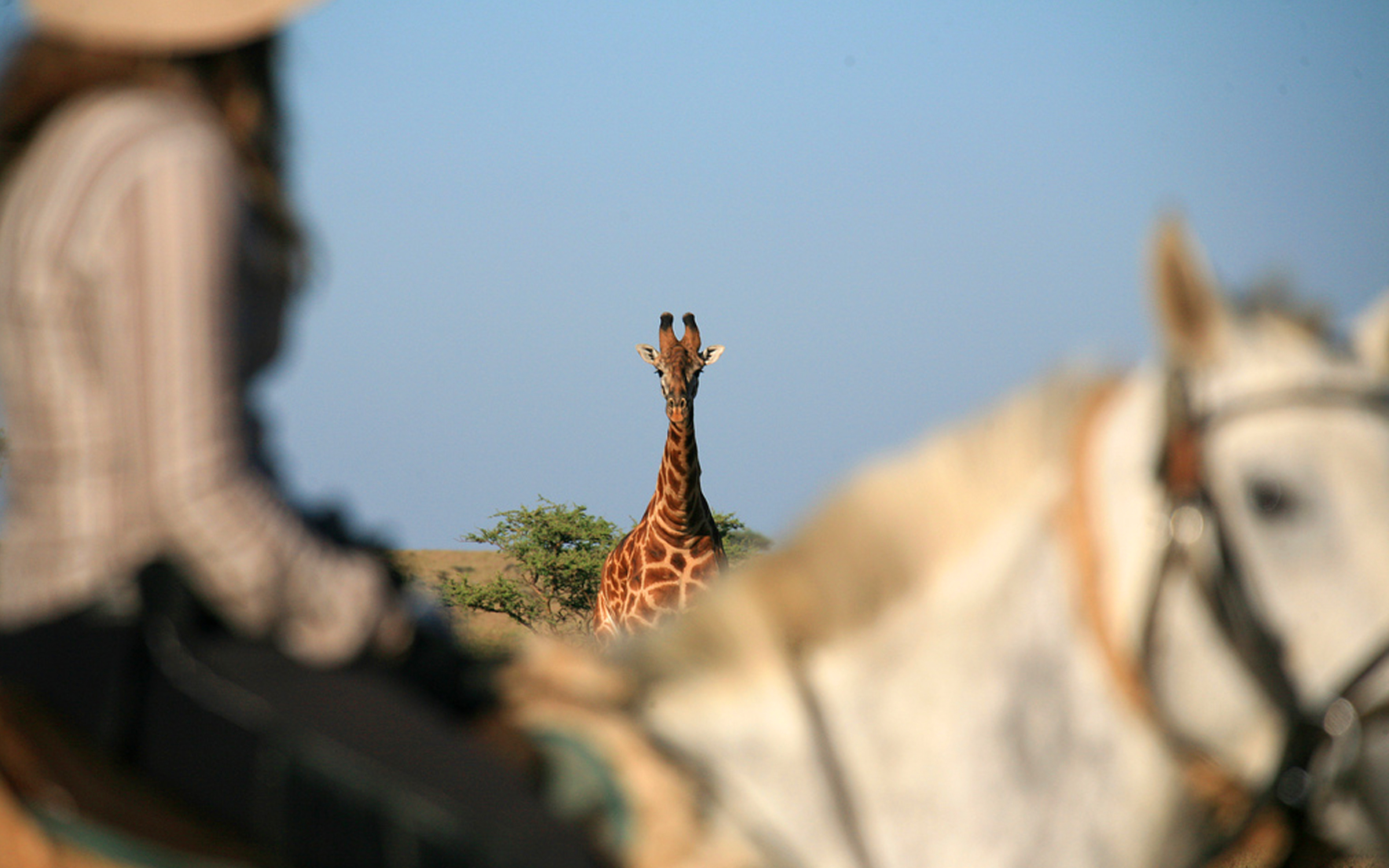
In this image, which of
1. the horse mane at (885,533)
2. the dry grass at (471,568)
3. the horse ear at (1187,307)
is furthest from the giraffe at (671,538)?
the horse ear at (1187,307)

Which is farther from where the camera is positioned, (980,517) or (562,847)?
(980,517)

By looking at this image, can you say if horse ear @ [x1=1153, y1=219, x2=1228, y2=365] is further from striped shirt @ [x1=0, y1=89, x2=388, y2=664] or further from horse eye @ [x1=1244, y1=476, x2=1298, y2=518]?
striped shirt @ [x1=0, y1=89, x2=388, y2=664]

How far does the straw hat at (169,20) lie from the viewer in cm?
176

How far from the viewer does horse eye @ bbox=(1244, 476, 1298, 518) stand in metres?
1.85

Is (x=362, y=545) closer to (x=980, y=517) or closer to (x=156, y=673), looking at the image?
(x=156, y=673)

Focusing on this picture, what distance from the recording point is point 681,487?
37.0 feet

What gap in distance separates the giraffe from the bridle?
8.80 metres

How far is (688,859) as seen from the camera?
1754mm

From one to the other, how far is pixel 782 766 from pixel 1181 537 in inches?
28.0

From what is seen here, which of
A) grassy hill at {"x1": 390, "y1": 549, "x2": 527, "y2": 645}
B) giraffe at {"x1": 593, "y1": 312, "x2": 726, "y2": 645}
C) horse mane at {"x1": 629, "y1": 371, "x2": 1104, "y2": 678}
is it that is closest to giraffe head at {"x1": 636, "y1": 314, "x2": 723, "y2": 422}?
giraffe at {"x1": 593, "y1": 312, "x2": 726, "y2": 645}

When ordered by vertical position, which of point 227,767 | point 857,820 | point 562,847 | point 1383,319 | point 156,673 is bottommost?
point 857,820

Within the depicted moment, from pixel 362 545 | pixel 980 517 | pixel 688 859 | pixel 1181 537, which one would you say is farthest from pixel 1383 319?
pixel 362 545

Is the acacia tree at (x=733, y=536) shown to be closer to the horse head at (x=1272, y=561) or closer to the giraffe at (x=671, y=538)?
→ the giraffe at (x=671, y=538)

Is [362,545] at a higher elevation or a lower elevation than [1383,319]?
lower
